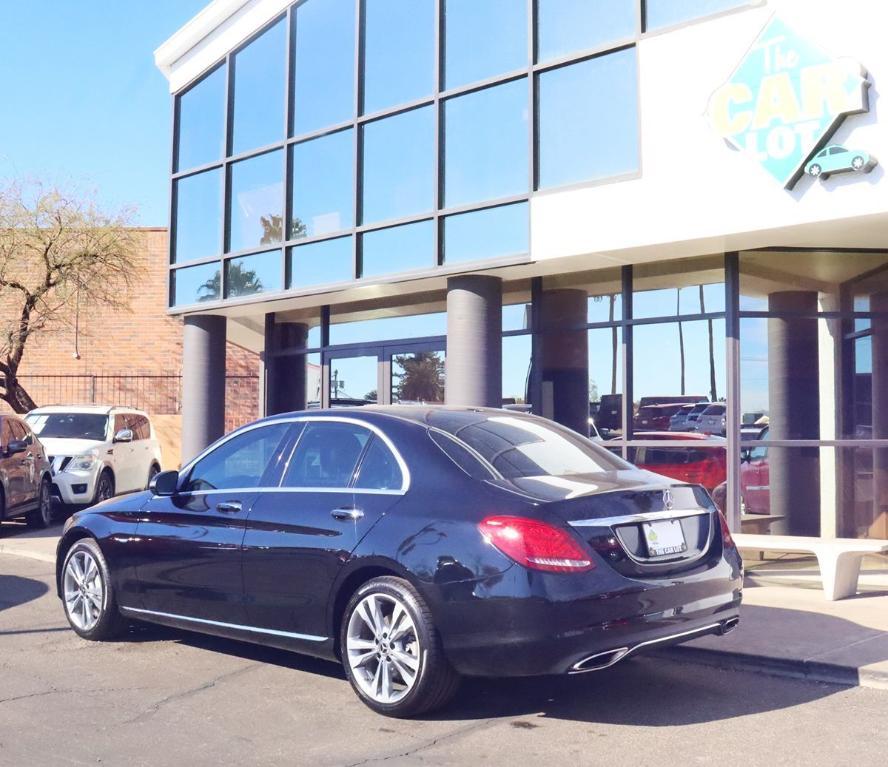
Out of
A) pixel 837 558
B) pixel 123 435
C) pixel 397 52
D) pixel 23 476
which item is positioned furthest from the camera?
pixel 123 435

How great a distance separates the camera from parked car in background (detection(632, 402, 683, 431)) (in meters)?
11.7

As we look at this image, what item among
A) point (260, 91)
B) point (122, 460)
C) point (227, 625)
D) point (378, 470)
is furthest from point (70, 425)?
point (378, 470)

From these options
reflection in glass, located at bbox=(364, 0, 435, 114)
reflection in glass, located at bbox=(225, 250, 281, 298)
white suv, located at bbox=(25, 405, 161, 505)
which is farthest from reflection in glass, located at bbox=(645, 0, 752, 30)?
white suv, located at bbox=(25, 405, 161, 505)

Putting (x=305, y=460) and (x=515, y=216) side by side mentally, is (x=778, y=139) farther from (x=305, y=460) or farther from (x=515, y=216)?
(x=305, y=460)

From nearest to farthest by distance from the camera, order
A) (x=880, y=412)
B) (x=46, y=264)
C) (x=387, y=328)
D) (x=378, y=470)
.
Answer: (x=378, y=470), (x=880, y=412), (x=387, y=328), (x=46, y=264)

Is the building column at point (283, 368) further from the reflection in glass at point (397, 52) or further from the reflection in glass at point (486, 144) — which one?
the reflection in glass at point (486, 144)

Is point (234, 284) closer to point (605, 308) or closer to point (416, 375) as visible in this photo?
point (416, 375)

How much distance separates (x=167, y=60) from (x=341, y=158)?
4.53m

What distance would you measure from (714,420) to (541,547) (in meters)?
6.61

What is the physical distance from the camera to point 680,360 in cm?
1158

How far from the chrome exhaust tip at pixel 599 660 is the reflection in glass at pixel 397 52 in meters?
9.29

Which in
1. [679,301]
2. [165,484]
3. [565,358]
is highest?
[679,301]

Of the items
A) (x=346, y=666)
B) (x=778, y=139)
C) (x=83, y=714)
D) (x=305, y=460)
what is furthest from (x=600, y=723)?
(x=778, y=139)

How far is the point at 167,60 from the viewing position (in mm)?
16984
